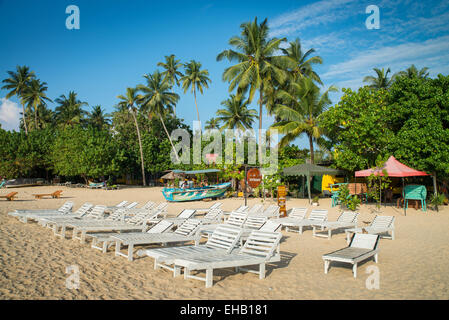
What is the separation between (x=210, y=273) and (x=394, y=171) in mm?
12709

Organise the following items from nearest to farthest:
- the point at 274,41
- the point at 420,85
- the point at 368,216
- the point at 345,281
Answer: the point at 345,281
the point at 368,216
the point at 420,85
the point at 274,41

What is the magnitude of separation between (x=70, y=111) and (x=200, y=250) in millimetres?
50689

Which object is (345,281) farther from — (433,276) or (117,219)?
(117,219)

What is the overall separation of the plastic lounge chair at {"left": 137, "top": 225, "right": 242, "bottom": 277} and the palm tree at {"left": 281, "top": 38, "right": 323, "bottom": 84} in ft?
78.3

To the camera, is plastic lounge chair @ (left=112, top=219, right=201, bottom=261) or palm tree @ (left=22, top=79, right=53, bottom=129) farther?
palm tree @ (left=22, top=79, right=53, bottom=129)

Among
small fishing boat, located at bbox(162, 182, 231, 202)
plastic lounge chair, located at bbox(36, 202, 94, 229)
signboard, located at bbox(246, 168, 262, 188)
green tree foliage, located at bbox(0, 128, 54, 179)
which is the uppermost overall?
green tree foliage, located at bbox(0, 128, 54, 179)

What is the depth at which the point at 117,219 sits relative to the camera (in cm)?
1060

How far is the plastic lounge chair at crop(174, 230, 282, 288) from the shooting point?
5.14m

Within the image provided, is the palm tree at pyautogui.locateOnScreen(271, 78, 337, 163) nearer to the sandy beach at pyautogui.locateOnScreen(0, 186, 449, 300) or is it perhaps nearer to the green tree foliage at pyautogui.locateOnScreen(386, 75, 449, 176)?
the green tree foliage at pyautogui.locateOnScreen(386, 75, 449, 176)

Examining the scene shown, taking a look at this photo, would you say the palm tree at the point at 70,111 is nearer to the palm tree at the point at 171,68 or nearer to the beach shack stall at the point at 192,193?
→ the palm tree at the point at 171,68

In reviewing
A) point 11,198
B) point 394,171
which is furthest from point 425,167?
point 11,198

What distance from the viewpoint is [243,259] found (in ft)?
18.2

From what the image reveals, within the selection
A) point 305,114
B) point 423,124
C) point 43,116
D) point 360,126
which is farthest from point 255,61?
point 43,116

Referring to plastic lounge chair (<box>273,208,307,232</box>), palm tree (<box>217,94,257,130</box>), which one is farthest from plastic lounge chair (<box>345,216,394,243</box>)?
palm tree (<box>217,94,257,130</box>)
